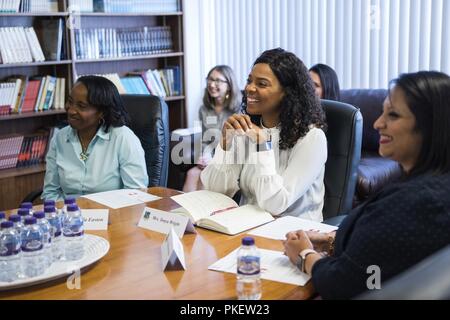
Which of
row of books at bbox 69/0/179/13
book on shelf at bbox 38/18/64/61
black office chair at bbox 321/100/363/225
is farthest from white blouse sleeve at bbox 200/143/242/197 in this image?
row of books at bbox 69/0/179/13

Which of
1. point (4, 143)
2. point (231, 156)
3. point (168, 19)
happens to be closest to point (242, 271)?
point (231, 156)

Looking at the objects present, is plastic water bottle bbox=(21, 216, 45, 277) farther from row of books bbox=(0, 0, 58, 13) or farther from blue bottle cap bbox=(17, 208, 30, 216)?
row of books bbox=(0, 0, 58, 13)

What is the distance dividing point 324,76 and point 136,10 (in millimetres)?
1749

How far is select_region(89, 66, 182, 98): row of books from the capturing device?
187 inches

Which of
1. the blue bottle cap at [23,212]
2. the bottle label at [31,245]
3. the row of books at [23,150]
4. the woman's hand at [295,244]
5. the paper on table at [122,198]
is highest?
the blue bottle cap at [23,212]

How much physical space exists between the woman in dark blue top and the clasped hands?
2.80ft

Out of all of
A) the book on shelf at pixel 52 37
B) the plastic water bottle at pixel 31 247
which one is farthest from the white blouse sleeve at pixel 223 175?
the book on shelf at pixel 52 37

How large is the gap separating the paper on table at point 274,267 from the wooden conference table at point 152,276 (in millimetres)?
24

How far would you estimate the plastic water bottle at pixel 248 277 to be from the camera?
1393mm

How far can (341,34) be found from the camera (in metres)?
4.48

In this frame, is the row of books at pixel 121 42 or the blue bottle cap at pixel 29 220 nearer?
the blue bottle cap at pixel 29 220

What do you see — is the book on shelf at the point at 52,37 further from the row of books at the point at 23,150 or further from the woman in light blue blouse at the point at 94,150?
the woman in light blue blouse at the point at 94,150

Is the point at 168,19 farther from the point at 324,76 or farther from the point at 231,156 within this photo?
the point at 231,156

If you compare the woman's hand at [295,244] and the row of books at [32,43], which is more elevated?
the row of books at [32,43]
